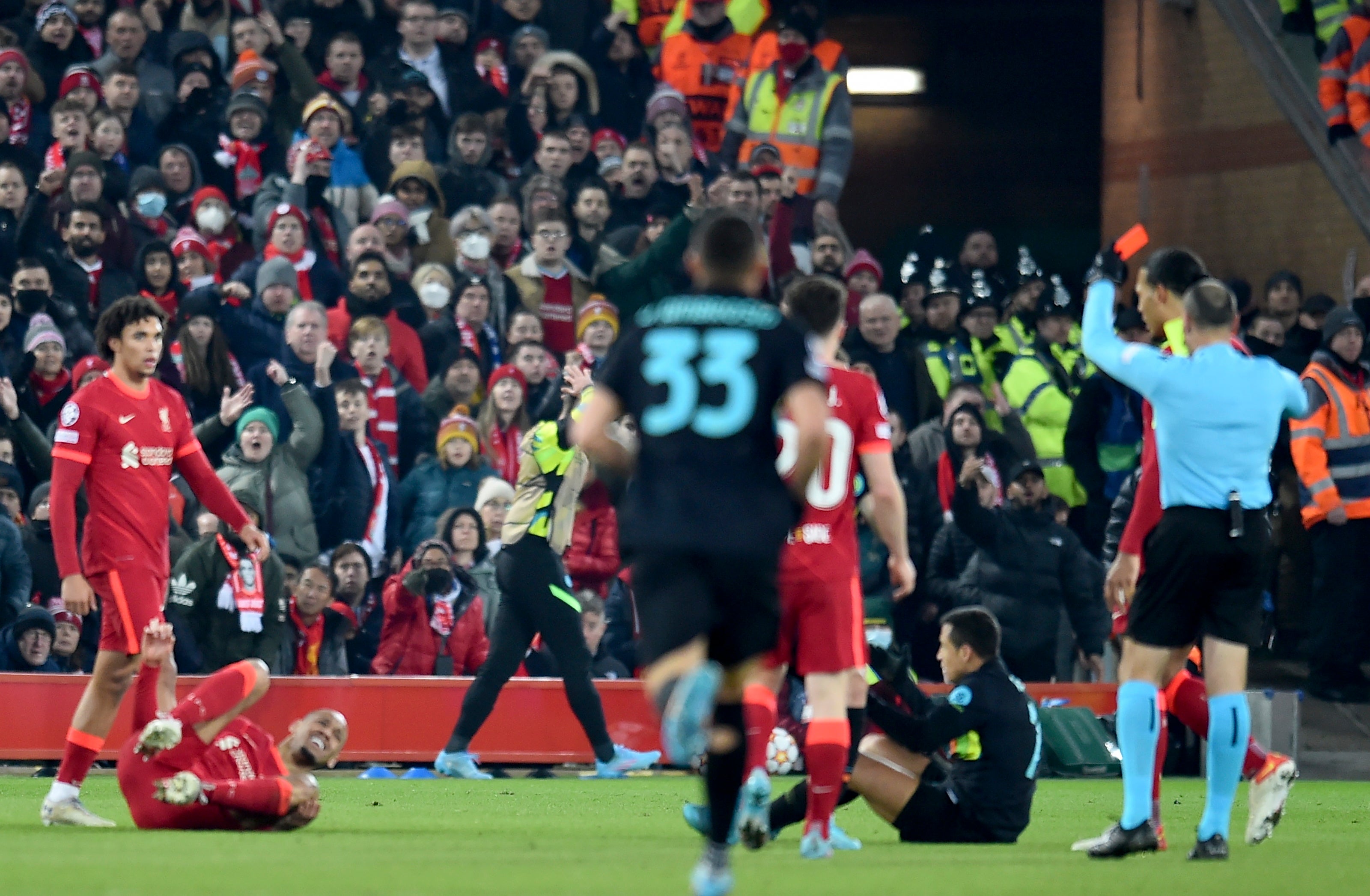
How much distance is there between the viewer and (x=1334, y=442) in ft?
52.5

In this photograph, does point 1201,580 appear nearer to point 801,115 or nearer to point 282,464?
point 282,464

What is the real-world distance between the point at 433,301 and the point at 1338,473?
6.87m

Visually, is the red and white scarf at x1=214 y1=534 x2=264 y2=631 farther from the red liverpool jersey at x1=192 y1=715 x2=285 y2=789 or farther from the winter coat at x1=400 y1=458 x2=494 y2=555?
the red liverpool jersey at x1=192 y1=715 x2=285 y2=789

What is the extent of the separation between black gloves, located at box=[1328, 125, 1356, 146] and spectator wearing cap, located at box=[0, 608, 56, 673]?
466 inches

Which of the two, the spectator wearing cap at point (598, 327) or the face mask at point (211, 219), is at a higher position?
the face mask at point (211, 219)

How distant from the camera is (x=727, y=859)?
6.38 metres

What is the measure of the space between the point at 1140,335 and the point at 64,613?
885 cm

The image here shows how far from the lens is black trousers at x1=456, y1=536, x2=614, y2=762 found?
12.9 m

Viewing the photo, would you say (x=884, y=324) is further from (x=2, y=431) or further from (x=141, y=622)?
(x=141, y=622)

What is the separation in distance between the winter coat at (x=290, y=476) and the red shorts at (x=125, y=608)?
493cm

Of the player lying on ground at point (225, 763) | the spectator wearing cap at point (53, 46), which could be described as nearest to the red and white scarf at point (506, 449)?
the spectator wearing cap at point (53, 46)

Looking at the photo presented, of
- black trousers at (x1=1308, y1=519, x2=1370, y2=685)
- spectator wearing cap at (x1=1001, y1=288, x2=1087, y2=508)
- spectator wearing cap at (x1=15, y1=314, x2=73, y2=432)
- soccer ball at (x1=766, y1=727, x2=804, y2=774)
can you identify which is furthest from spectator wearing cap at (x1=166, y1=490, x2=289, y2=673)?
black trousers at (x1=1308, y1=519, x2=1370, y2=685)

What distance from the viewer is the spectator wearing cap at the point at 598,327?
16.2 m

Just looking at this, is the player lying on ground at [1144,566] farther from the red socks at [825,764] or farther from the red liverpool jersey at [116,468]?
the red liverpool jersey at [116,468]
